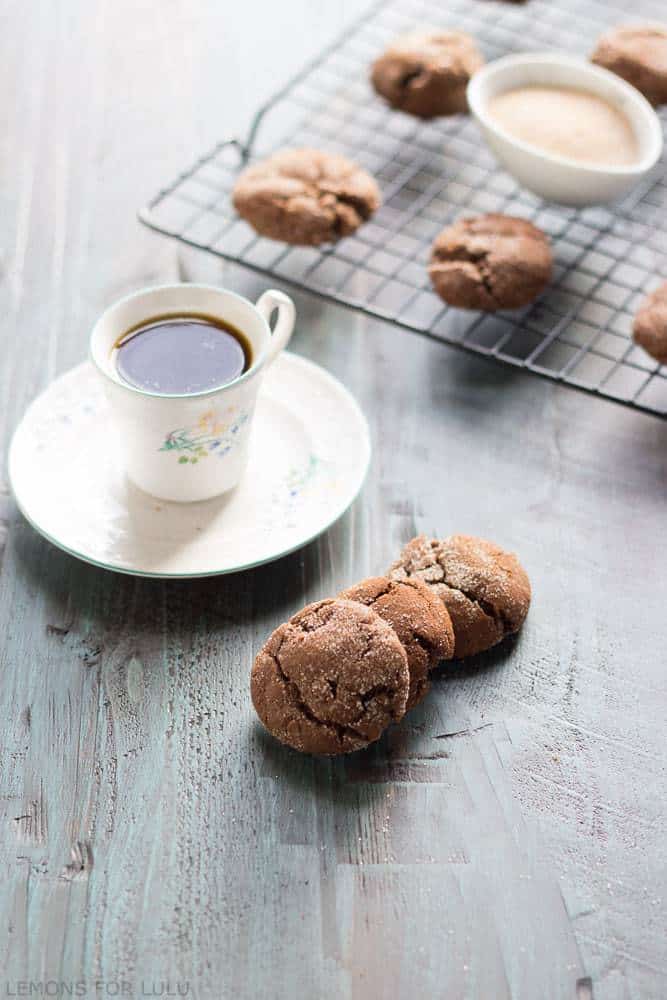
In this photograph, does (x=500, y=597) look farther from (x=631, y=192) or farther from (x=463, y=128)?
(x=463, y=128)

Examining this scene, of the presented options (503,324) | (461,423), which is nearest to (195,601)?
(461,423)

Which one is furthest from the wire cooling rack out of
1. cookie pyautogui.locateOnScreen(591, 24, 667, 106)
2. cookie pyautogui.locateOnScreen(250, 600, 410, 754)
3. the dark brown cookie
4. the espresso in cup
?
cookie pyautogui.locateOnScreen(250, 600, 410, 754)

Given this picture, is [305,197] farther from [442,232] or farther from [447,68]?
[447,68]

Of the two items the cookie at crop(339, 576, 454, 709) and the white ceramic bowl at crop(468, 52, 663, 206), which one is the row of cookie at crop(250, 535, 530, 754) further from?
the white ceramic bowl at crop(468, 52, 663, 206)

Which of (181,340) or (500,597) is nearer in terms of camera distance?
(500,597)

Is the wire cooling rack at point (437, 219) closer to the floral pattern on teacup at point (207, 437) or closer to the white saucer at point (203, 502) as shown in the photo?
the white saucer at point (203, 502)

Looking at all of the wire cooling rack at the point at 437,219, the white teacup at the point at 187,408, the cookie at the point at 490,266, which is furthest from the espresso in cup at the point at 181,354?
the cookie at the point at 490,266

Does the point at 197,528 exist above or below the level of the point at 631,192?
below
